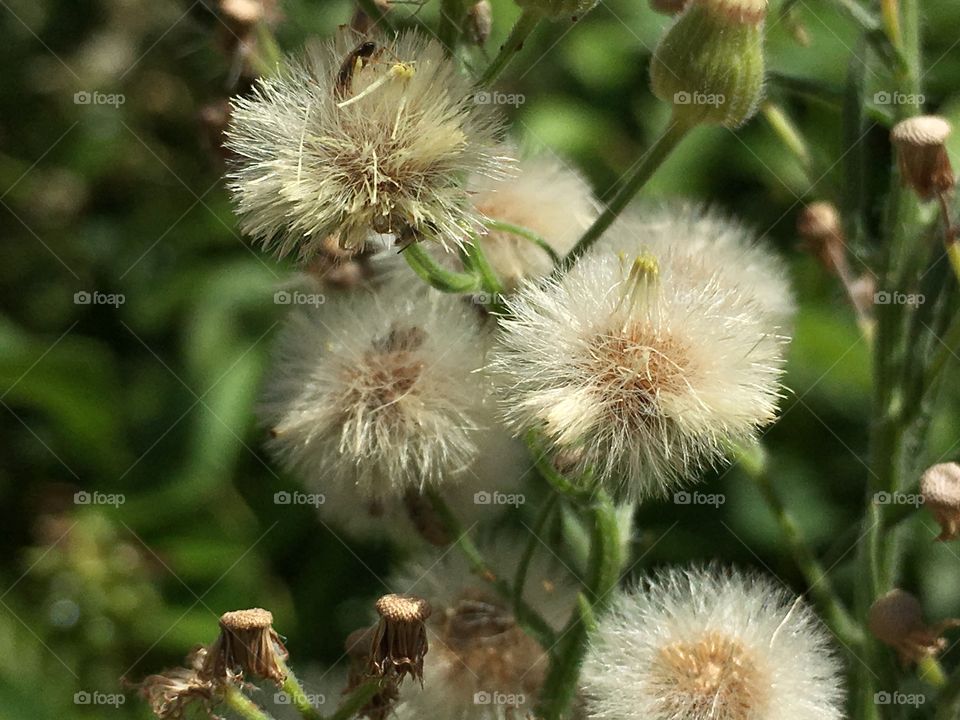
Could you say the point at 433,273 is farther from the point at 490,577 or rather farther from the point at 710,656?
the point at 710,656

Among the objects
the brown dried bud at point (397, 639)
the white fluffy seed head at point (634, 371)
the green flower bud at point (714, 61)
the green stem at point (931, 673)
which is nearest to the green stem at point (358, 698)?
the brown dried bud at point (397, 639)

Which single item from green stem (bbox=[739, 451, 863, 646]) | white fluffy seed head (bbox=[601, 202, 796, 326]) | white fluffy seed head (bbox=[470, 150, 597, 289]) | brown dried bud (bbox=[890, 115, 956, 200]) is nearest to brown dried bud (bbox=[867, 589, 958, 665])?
green stem (bbox=[739, 451, 863, 646])

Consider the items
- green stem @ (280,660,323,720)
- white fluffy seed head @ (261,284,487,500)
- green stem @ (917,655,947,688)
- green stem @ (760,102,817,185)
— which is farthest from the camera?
green stem @ (760,102,817,185)

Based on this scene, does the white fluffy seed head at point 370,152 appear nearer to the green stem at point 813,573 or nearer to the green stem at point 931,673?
the green stem at point 813,573

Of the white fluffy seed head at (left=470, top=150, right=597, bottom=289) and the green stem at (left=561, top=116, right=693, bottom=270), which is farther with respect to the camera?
the white fluffy seed head at (left=470, top=150, right=597, bottom=289)

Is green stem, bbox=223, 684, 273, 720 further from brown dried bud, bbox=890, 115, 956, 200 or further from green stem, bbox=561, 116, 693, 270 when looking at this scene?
brown dried bud, bbox=890, 115, 956, 200

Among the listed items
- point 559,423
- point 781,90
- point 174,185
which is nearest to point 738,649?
point 559,423

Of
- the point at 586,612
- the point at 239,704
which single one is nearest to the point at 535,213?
the point at 586,612
